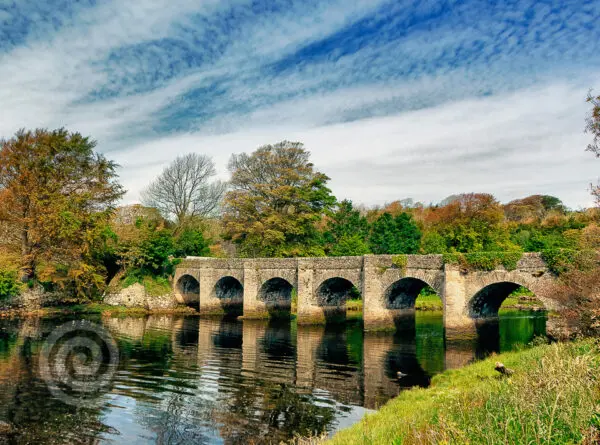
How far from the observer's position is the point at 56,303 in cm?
3878

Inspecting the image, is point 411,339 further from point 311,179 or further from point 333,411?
point 311,179

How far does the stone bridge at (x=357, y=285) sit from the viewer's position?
25.5 metres

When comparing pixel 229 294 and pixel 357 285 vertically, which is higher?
pixel 357 285

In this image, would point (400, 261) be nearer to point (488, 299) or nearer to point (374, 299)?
point (374, 299)

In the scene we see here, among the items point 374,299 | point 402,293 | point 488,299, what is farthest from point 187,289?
point 488,299

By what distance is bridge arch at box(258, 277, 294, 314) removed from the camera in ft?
123

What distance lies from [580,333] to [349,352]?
37.5 feet

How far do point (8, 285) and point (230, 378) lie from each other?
25.3m

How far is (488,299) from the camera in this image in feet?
89.2

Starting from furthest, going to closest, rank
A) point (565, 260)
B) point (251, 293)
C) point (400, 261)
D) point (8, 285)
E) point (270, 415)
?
point (251, 293) < point (8, 285) < point (400, 261) < point (565, 260) < point (270, 415)

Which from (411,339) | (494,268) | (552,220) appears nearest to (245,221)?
(411,339)

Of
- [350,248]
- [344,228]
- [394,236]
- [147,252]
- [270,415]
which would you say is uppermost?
[344,228]

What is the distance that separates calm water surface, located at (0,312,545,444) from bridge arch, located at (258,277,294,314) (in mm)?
4780

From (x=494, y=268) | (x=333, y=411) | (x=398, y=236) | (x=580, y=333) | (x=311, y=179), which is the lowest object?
(x=333, y=411)
